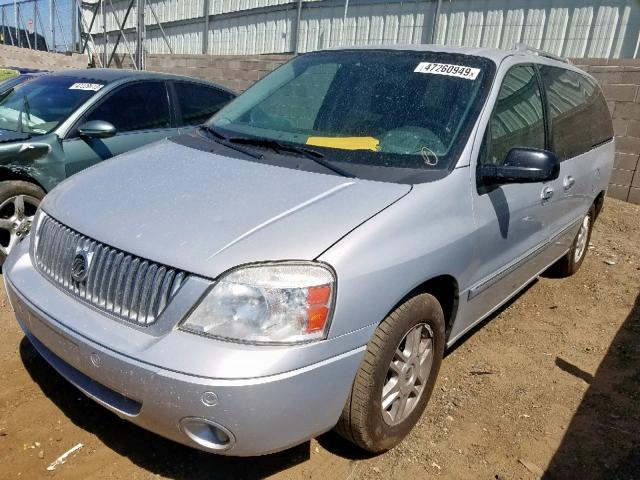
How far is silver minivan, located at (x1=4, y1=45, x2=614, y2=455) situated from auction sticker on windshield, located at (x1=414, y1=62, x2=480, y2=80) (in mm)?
11

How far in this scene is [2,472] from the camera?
2.30 metres

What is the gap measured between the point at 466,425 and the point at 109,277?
6.37 feet

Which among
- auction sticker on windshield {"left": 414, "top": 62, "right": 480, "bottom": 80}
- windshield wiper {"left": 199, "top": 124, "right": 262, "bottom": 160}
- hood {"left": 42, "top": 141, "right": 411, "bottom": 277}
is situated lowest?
hood {"left": 42, "top": 141, "right": 411, "bottom": 277}

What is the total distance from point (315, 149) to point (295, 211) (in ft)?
2.23

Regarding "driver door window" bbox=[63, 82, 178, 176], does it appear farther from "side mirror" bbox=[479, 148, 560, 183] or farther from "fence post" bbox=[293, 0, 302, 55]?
"fence post" bbox=[293, 0, 302, 55]

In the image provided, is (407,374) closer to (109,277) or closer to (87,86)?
(109,277)

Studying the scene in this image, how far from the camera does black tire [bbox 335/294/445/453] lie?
7.29 feet

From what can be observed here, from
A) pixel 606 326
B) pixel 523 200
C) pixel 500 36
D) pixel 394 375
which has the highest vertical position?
pixel 500 36

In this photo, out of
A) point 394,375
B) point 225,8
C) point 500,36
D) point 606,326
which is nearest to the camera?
point 394,375

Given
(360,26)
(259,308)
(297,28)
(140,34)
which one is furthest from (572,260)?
(140,34)

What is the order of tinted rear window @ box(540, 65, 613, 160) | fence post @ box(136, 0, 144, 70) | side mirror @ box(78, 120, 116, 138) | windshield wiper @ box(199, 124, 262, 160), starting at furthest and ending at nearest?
fence post @ box(136, 0, 144, 70) → side mirror @ box(78, 120, 116, 138) → tinted rear window @ box(540, 65, 613, 160) → windshield wiper @ box(199, 124, 262, 160)

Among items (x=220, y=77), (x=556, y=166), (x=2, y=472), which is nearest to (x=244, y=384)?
(x=2, y=472)

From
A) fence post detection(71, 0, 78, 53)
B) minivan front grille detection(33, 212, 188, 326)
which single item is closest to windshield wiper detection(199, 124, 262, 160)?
minivan front grille detection(33, 212, 188, 326)

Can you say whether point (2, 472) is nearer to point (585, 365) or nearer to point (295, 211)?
point (295, 211)
